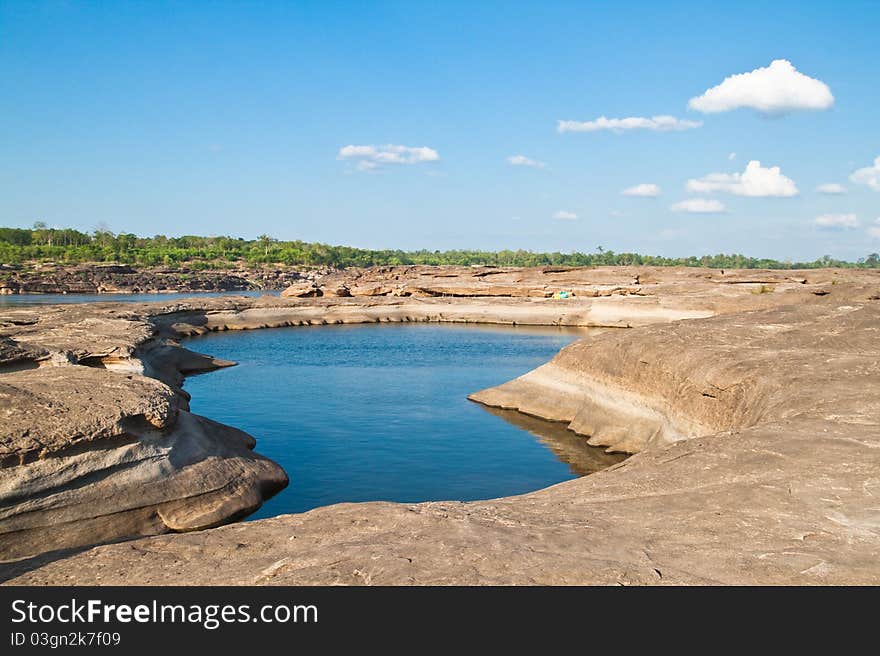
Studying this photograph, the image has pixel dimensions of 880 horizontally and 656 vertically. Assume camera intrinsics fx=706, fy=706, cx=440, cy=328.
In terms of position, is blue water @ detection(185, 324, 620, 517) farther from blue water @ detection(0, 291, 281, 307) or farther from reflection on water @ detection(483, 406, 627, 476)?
blue water @ detection(0, 291, 281, 307)

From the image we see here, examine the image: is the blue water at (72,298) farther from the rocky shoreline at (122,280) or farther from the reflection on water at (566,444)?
the reflection on water at (566,444)

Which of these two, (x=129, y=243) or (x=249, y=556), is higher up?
(x=129, y=243)

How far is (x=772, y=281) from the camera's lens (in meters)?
73.2

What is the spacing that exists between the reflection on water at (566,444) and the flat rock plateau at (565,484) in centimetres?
52

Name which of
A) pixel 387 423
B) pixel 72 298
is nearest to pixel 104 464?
pixel 387 423

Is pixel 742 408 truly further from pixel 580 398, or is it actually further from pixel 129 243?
pixel 129 243

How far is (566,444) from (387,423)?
6.97 metres

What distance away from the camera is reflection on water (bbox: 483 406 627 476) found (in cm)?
2190

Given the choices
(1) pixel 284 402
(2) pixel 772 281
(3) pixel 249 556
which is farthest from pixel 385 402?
(2) pixel 772 281

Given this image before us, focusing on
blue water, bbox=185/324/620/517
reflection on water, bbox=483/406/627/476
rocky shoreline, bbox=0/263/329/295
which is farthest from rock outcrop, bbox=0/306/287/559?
rocky shoreline, bbox=0/263/329/295

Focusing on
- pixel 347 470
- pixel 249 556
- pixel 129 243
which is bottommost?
pixel 347 470

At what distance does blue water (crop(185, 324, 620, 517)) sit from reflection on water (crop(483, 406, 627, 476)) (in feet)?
0.20

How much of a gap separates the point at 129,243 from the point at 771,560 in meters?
192

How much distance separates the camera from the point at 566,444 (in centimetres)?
2409
